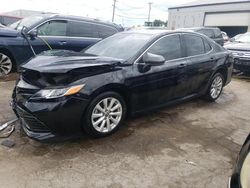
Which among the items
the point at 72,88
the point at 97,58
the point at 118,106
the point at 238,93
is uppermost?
the point at 97,58

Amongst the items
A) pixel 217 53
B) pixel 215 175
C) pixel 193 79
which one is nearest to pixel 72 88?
pixel 215 175

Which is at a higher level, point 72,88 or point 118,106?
point 72,88

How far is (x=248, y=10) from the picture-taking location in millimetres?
30297

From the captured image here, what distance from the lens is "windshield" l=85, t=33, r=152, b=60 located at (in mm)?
4383

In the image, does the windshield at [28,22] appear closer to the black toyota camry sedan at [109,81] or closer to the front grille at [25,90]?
the black toyota camry sedan at [109,81]

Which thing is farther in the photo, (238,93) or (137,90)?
(238,93)

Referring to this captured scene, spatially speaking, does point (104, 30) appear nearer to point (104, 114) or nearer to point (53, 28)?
point (53, 28)

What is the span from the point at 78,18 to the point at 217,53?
395cm

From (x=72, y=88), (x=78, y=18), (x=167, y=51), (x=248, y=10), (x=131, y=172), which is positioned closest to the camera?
(x=131, y=172)

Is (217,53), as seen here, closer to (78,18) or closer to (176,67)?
(176,67)

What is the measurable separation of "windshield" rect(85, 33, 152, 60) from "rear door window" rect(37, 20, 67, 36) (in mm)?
2793

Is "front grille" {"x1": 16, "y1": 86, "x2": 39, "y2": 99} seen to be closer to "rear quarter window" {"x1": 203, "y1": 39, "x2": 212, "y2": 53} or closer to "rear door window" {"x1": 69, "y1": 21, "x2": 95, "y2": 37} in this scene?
"rear quarter window" {"x1": 203, "y1": 39, "x2": 212, "y2": 53}

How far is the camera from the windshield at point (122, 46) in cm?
438

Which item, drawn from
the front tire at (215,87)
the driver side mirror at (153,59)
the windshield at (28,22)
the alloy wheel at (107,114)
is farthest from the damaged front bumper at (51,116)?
the windshield at (28,22)
